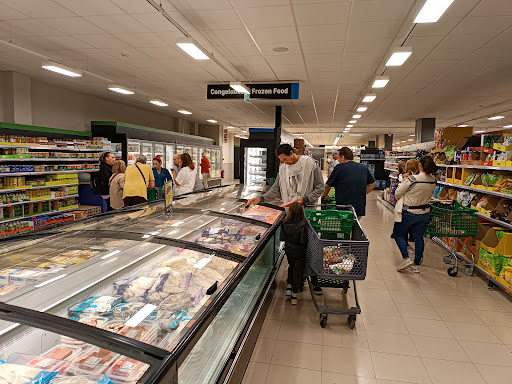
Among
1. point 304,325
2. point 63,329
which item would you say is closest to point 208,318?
point 63,329

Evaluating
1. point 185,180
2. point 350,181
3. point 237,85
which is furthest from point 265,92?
point 350,181

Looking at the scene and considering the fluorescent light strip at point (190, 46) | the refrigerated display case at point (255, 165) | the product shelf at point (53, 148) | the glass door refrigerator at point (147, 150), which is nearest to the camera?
the fluorescent light strip at point (190, 46)

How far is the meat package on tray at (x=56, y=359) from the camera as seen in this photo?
1.51 m

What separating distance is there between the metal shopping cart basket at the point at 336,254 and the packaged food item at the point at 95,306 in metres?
2.00

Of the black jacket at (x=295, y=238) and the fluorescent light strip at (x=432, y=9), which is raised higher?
the fluorescent light strip at (x=432, y=9)

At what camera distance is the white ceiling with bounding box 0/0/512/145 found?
434 centimetres

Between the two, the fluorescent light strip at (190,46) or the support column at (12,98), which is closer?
the fluorescent light strip at (190,46)

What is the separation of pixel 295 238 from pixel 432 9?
2783 millimetres

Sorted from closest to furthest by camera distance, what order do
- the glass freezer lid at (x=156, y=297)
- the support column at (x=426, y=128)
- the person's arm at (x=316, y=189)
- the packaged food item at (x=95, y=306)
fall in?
the glass freezer lid at (x=156, y=297) < the packaged food item at (x=95, y=306) < the person's arm at (x=316, y=189) < the support column at (x=426, y=128)

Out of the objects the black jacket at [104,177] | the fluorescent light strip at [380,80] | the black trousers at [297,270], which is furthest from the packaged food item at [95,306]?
the fluorescent light strip at [380,80]

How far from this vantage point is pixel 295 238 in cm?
396

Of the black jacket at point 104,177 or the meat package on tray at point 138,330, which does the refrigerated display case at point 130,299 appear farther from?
the black jacket at point 104,177

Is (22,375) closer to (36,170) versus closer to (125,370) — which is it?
(125,370)

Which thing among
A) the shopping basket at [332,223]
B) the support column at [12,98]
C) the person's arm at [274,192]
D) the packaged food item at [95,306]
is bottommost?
the packaged food item at [95,306]
